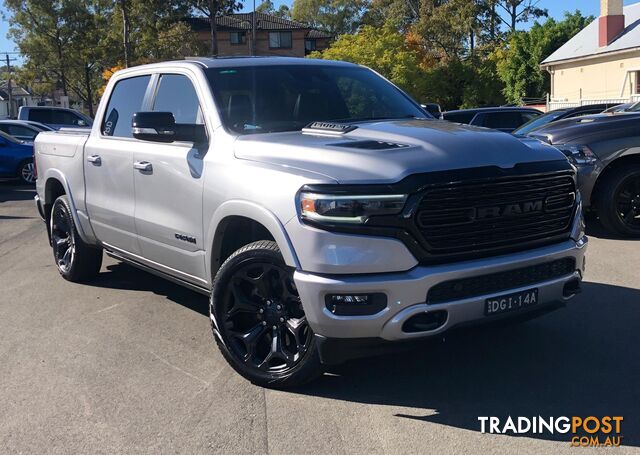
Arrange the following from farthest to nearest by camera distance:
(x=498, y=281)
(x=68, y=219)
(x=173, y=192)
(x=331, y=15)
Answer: (x=331, y=15)
(x=68, y=219)
(x=173, y=192)
(x=498, y=281)

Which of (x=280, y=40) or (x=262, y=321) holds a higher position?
(x=280, y=40)

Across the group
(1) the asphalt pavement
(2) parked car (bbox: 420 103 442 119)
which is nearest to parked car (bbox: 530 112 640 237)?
(1) the asphalt pavement

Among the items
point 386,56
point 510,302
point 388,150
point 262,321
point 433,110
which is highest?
point 386,56

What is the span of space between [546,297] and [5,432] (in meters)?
3.12

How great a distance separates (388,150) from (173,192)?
1747mm

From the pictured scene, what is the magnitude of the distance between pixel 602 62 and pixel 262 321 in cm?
3503

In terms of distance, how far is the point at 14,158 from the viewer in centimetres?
1709

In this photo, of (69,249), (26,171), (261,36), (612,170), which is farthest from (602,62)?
(261,36)

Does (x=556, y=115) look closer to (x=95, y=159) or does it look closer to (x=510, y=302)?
(x=95, y=159)

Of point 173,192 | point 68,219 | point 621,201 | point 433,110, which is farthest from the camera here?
point 621,201

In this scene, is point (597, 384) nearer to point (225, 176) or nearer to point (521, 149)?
point (521, 149)

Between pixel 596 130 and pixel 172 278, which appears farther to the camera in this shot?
pixel 596 130

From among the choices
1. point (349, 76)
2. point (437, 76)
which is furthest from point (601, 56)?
point (349, 76)

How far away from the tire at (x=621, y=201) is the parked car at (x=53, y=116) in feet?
64.1
